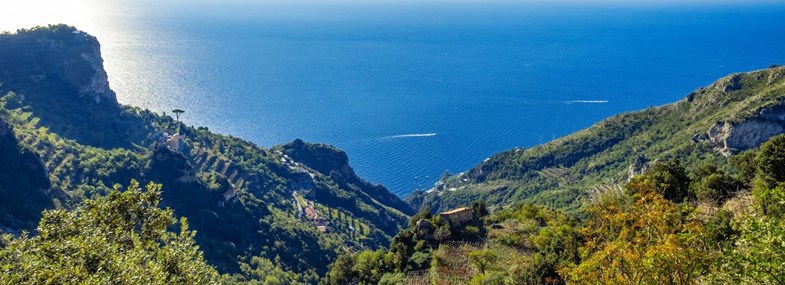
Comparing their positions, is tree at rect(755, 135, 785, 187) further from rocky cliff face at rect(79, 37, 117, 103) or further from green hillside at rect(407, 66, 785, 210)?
rocky cliff face at rect(79, 37, 117, 103)

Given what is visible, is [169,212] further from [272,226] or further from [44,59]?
[44,59]

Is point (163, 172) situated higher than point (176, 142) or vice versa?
point (163, 172)

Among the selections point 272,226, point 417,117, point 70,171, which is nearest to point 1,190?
point 70,171

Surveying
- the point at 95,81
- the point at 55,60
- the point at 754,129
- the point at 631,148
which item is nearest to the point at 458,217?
the point at 754,129

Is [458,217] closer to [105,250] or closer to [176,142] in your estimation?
[105,250]

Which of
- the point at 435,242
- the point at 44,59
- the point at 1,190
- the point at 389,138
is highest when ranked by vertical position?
the point at 44,59

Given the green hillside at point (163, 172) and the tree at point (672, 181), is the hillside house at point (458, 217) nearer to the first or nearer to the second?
the tree at point (672, 181)
